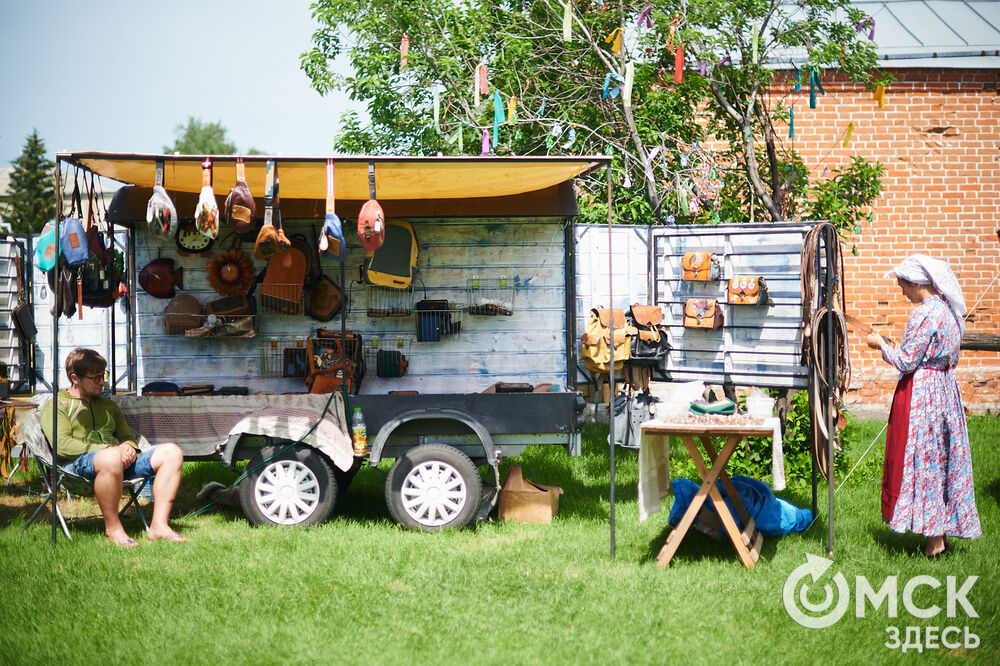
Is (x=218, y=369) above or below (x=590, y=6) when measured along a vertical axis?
below

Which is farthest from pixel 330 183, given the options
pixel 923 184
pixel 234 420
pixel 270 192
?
pixel 923 184

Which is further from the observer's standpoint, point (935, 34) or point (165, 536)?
point (935, 34)

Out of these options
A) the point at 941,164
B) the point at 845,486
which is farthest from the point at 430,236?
the point at 941,164

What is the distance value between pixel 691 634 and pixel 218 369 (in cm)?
444

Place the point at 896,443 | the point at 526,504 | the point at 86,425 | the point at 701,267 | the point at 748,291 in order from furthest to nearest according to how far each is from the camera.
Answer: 1. the point at 701,267
2. the point at 748,291
3. the point at 526,504
4. the point at 86,425
5. the point at 896,443

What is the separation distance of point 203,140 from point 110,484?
51.1 meters

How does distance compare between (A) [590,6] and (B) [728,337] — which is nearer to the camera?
(B) [728,337]

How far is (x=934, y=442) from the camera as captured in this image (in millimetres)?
5234

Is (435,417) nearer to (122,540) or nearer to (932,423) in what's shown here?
(122,540)

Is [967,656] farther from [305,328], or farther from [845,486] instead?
[305,328]

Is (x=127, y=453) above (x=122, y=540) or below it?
above

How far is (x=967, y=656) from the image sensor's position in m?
4.14

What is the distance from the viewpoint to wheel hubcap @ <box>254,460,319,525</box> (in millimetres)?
6094

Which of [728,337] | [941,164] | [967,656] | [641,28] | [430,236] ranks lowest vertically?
[967,656]
